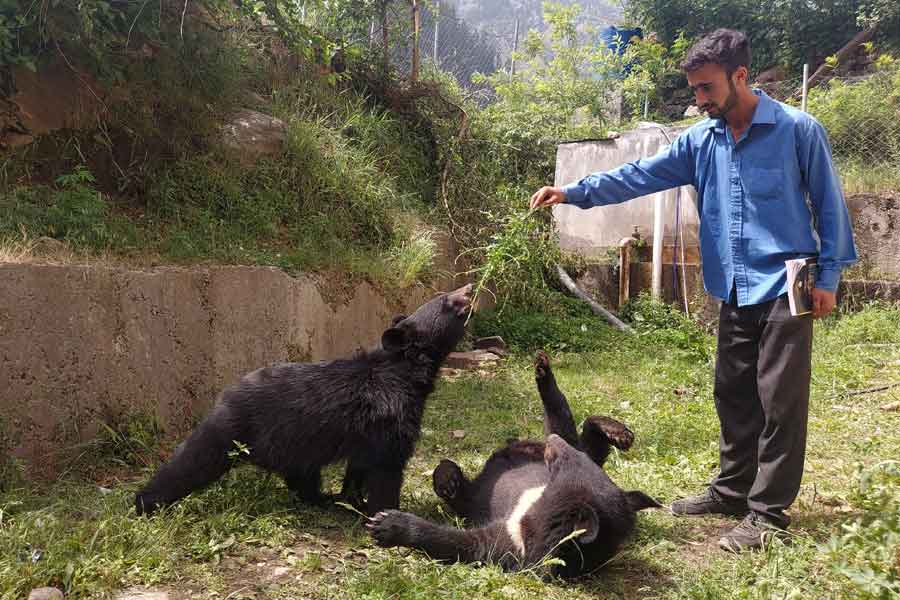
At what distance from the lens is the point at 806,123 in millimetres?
3420

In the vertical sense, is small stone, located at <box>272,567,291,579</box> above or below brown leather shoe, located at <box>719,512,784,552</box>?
below

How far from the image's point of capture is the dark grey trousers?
3.36m

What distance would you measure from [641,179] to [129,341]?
336 centimetres

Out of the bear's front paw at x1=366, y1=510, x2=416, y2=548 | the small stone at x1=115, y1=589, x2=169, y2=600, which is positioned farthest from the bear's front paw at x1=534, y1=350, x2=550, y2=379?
the small stone at x1=115, y1=589, x2=169, y2=600

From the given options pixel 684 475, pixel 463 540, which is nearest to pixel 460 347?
pixel 684 475

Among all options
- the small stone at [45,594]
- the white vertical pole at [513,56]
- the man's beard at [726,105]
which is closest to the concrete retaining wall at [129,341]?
the small stone at [45,594]

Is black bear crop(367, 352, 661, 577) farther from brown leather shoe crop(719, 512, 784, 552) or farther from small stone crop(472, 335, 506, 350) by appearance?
small stone crop(472, 335, 506, 350)

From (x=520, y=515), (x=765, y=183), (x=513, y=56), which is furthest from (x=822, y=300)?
(x=513, y=56)

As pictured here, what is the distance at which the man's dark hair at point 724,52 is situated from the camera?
3.44 m

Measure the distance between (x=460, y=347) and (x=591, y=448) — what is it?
14.4 feet

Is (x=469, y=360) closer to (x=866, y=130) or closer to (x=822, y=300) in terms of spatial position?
(x=822, y=300)

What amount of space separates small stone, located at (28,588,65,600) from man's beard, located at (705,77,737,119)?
11.8 ft

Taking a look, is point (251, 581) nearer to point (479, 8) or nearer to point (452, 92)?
point (452, 92)

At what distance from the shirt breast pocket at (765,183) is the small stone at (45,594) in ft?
11.6
